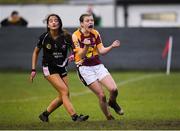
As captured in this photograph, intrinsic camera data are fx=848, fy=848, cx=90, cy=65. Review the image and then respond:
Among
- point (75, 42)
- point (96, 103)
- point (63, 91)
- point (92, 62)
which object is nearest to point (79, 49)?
point (75, 42)

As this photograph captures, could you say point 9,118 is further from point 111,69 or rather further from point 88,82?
point 111,69

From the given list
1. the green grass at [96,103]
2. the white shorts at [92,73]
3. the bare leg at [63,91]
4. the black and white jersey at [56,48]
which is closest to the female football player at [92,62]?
the white shorts at [92,73]

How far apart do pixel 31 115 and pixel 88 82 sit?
8.53 ft

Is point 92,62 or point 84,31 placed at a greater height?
point 84,31

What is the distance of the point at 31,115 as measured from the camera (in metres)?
17.6

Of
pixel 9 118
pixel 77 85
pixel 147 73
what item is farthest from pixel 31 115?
pixel 147 73

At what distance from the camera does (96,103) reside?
20.3 meters

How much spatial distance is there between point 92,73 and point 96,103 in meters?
4.95

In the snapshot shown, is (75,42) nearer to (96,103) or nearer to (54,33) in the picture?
(54,33)

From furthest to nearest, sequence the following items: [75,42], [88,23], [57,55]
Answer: [57,55] → [75,42] → [88,23]

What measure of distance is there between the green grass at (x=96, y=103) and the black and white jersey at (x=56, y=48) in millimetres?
1106

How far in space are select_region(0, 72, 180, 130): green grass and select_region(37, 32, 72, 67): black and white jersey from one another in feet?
3.63

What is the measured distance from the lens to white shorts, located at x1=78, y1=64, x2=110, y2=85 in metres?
15.4

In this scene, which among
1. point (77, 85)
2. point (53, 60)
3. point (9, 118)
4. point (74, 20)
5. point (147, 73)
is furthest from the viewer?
point (74, 20)
